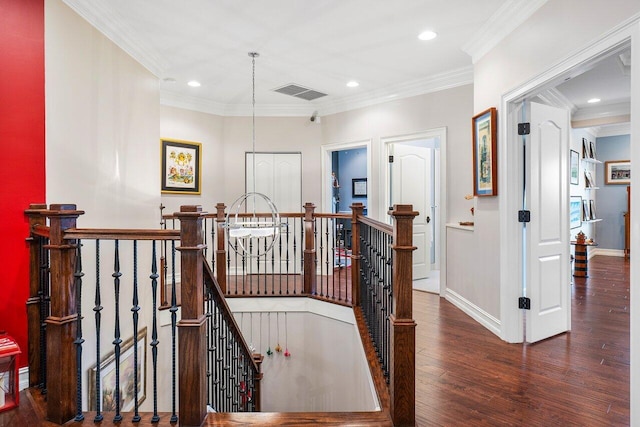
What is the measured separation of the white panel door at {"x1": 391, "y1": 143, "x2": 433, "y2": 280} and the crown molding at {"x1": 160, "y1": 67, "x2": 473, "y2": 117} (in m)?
0.71

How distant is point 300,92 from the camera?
504 cm

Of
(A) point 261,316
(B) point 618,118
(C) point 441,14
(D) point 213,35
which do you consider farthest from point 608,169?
(D) point 213,35

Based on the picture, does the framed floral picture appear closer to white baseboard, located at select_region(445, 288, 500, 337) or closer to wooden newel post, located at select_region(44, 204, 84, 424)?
wooden newel post, located at select_region(44, 204, 84, 424)

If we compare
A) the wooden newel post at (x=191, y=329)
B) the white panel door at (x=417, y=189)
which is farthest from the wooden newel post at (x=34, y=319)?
the white panel door at (x=417, y=189)

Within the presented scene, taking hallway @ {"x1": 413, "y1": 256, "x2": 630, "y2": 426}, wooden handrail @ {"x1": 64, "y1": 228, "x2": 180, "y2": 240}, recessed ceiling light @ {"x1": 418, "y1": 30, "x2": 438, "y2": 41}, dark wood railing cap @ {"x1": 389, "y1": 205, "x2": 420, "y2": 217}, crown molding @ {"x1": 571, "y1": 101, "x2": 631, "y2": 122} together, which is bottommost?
hallway @ {"x1": 413, "y1": 256, "x2": 630, "y2": 426}

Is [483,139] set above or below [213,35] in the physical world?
below

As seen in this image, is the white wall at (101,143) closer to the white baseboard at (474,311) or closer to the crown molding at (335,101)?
the crown molding at (335,101)

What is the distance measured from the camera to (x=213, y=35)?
3.38m

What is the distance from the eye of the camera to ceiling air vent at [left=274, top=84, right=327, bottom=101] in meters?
4.82

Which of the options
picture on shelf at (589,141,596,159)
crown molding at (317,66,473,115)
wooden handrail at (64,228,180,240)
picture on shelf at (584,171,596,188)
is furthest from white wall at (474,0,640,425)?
picture on shelf at (589,141,596,159)

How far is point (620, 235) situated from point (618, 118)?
11.2 feet

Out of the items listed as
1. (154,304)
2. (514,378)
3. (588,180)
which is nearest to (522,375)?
(514,378)

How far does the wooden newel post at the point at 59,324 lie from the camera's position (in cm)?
173

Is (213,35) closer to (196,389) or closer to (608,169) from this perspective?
(196,389)
